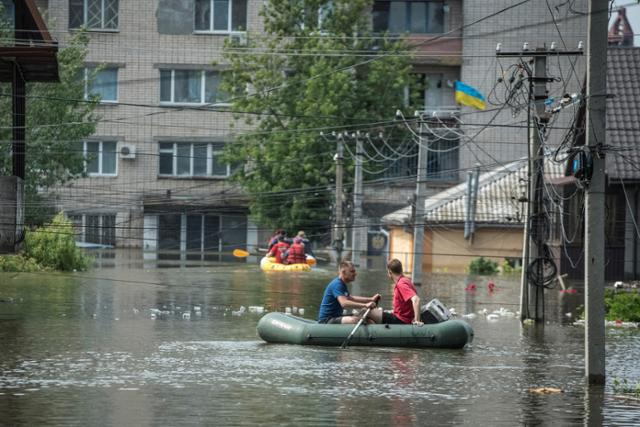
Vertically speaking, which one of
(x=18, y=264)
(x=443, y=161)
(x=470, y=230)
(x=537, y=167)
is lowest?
(x=18, y=264)

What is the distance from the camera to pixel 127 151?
70.6 metres

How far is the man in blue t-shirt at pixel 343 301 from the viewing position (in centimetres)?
2508

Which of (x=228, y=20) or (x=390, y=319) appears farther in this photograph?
(x=228, y=20)

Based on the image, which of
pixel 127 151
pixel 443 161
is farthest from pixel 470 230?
pixel 127 151

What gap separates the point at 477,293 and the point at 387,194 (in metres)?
28.4

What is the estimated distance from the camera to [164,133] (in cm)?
7119

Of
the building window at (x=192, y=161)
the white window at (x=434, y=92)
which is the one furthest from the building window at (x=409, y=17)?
the building window at (x=192, y=161)

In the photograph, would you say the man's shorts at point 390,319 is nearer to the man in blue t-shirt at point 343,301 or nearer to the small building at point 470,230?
the man in blue t-shirt at point 343,301

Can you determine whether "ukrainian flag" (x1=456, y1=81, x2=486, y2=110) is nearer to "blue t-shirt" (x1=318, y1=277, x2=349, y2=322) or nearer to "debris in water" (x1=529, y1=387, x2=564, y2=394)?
"blue t-shirt" (x1=318, y1=277, x2=349, y2=322)

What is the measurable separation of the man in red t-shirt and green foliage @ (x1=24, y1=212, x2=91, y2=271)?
23922 millimetres

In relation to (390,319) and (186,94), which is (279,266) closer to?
(186,94)

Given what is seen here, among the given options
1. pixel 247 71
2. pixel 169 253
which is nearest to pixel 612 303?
pixel 247 71

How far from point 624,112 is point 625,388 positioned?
2838cm

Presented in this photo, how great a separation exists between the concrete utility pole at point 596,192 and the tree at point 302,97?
42.4 m
